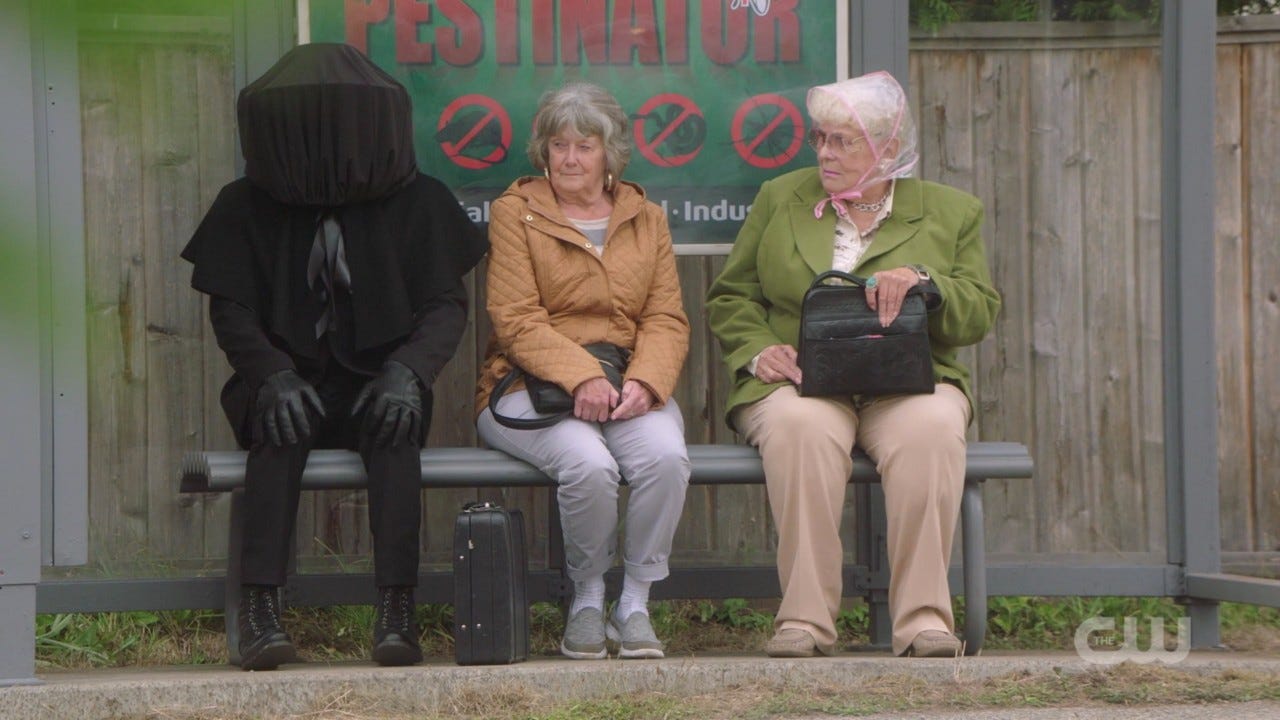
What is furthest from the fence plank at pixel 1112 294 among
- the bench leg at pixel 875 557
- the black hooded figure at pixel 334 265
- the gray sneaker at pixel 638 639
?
the black hooded figure at pixel 334 265

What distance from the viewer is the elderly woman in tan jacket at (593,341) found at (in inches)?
152

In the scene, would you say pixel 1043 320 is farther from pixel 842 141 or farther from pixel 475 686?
pixel 475 686

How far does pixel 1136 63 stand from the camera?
4516mm

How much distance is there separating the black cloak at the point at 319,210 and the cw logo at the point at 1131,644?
1.78m

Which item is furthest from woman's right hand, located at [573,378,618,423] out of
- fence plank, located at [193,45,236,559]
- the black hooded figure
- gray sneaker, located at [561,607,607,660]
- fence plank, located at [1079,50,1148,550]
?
fence plank, located at [1079,50,1148,550]

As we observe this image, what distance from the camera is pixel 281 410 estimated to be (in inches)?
146

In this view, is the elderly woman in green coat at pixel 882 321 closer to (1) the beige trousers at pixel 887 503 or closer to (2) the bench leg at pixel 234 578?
(1) the beige trousers at pixel 887 503

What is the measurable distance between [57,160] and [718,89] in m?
1.84

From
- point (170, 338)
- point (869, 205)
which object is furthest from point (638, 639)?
point (170, 338)

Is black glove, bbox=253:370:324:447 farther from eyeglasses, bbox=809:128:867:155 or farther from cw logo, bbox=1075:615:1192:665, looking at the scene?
cw logo, bbox=1075:615:1192:665

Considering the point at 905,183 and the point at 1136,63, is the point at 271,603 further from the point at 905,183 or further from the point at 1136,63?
the point at 1136,63

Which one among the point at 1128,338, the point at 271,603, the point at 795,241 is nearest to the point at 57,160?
the point at 271,603

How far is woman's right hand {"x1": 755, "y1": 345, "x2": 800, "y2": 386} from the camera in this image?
13.1 ft

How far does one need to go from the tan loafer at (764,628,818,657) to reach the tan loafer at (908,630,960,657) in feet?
0.79
